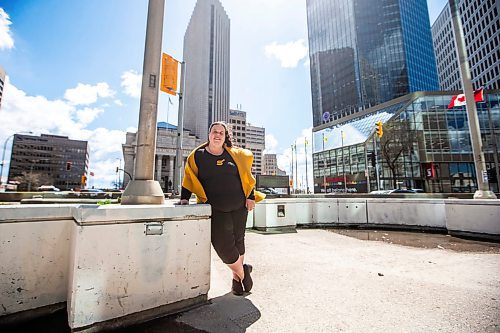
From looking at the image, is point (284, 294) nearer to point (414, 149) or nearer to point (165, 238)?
point (165, 238)

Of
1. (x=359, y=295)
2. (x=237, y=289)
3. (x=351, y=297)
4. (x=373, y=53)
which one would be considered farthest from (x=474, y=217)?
(x=373, y=53)

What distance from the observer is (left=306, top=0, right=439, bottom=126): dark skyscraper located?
79062 millimetres

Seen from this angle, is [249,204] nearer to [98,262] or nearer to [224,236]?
[224,236]

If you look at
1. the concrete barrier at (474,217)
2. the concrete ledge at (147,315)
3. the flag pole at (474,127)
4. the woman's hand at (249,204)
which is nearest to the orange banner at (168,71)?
the woman's hand at (249,204)

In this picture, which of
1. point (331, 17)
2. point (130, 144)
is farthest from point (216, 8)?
point (130, 144)

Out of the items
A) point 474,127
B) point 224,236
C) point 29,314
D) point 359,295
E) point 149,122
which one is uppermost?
point 474,127

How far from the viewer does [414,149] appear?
3988 cm

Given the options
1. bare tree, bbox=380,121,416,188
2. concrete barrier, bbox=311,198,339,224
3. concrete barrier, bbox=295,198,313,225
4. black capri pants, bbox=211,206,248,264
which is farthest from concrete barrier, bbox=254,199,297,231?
bare tree, bbox=380,121,416,188

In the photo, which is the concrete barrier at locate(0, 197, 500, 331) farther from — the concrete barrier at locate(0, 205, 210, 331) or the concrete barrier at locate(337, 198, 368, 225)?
the concrete barrier at locate(337, 198, 368, 225)

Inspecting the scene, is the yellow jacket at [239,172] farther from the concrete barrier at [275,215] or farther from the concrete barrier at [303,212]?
the concrete barrier at [303,212]

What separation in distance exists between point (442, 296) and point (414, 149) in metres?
45.1

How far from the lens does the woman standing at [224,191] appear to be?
2.67 meters

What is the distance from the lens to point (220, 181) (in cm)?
276

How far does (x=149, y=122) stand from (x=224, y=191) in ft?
4.29
